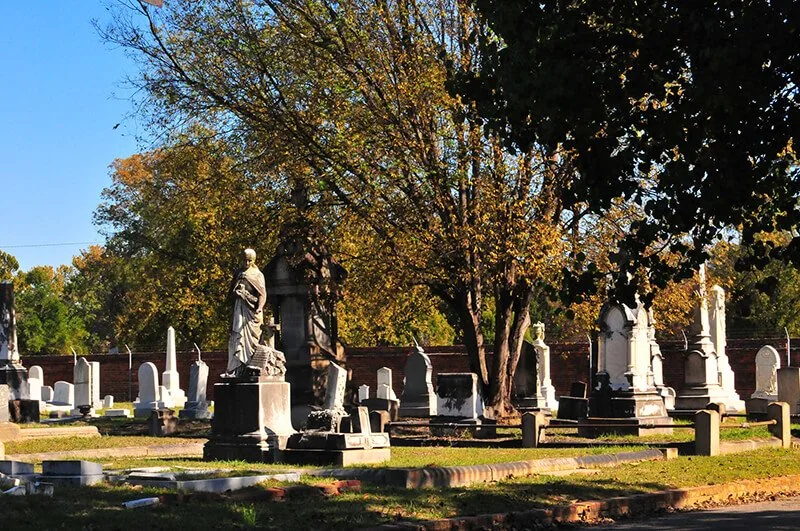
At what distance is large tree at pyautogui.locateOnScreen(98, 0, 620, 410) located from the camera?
1000 inches

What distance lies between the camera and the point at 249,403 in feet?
62.1

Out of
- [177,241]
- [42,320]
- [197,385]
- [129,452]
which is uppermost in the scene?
[177,241]

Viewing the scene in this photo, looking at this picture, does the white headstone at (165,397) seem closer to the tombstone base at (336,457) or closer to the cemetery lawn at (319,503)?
the tombstone base at (336,457)

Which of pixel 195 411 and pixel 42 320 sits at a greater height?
pixel 42 320

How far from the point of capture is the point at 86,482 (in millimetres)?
13516

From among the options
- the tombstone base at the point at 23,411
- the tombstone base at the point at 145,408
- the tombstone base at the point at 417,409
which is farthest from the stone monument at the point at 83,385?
Answer: the tombstone base at the point at 417,409

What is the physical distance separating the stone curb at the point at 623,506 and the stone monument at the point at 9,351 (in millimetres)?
21431

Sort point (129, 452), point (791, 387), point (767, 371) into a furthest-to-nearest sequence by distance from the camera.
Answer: point (767, 371), point (791, 387), point (129, 452)

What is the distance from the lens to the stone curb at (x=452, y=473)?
14.5 meters

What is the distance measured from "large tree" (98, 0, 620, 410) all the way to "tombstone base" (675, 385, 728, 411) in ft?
18.6

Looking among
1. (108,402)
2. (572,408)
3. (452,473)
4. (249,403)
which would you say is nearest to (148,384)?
(108,402)

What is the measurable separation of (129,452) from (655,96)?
11.7 meters

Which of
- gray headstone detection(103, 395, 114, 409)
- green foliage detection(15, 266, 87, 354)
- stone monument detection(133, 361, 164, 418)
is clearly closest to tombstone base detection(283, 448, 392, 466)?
stone monument detection(133, 361, 164, 418)

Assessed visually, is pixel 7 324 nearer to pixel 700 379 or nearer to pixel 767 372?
A: pixel 700 379
